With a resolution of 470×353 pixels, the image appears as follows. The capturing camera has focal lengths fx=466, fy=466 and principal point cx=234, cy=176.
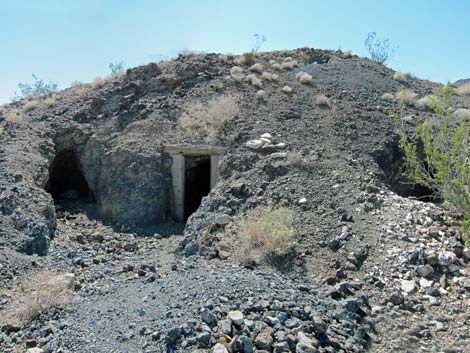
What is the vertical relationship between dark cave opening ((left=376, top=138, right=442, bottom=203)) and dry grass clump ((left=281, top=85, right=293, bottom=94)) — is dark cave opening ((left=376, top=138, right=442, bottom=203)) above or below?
below

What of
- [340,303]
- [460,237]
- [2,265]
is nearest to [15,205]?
[2,265]

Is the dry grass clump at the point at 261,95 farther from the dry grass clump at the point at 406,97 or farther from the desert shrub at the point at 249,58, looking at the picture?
the dry grass clump at the point at 406,97

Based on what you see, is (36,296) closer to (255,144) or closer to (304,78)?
(255,144)

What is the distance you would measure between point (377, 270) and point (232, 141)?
5219 millimetres

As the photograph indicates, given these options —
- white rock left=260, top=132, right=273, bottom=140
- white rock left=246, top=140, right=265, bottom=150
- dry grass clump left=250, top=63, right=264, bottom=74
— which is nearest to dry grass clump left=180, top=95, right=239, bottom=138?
white rock left=246, top=140, right=265, bottom=150

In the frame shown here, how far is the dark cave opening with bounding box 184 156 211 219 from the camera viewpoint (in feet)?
38.1

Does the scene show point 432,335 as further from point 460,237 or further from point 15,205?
point 15,205

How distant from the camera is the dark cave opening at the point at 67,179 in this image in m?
12.5

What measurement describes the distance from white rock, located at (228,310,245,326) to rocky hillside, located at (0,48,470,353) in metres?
0.04

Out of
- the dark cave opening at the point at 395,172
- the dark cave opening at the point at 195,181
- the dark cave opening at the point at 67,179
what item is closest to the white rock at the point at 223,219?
the dark cave opening at the point at 195,181

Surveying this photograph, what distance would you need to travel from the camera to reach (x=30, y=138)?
11.9m

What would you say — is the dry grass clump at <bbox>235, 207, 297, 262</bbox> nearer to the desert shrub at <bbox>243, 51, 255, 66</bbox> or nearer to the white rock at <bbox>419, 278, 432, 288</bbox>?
the white rock at <bbox>419, 278, 432, 288</bbox>

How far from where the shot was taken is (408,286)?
630 cm

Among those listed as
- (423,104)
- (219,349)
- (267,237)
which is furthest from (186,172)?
(219,349)
